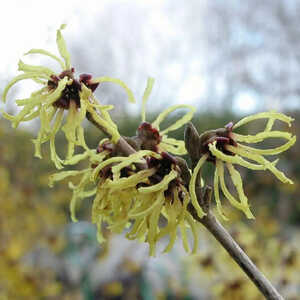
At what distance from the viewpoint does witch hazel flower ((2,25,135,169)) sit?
1.83 ft

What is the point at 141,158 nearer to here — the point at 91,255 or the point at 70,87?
the point at 70,87

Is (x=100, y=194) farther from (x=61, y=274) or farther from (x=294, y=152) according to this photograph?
(x=294, y=152)

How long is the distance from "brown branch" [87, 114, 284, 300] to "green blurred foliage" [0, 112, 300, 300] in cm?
149

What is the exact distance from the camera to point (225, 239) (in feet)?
1.70

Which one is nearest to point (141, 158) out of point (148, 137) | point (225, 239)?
point (148, 137)

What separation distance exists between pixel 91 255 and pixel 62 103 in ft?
9.68

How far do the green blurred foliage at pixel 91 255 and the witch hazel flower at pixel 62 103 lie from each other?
1.59m

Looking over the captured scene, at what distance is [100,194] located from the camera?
1.98 ft

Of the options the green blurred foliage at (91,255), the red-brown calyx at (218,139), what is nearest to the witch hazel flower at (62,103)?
the red-brown calyx at (218,139)

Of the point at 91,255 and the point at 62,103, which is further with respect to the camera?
the point at 91,255

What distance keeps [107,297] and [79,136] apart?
10.5ft

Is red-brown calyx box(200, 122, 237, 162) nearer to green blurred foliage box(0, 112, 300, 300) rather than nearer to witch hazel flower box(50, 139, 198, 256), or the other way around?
witch hazel flower box(50, 139, 198, 256)

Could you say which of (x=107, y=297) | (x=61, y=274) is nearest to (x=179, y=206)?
(x=107, y=297)

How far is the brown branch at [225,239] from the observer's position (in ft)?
1.64
